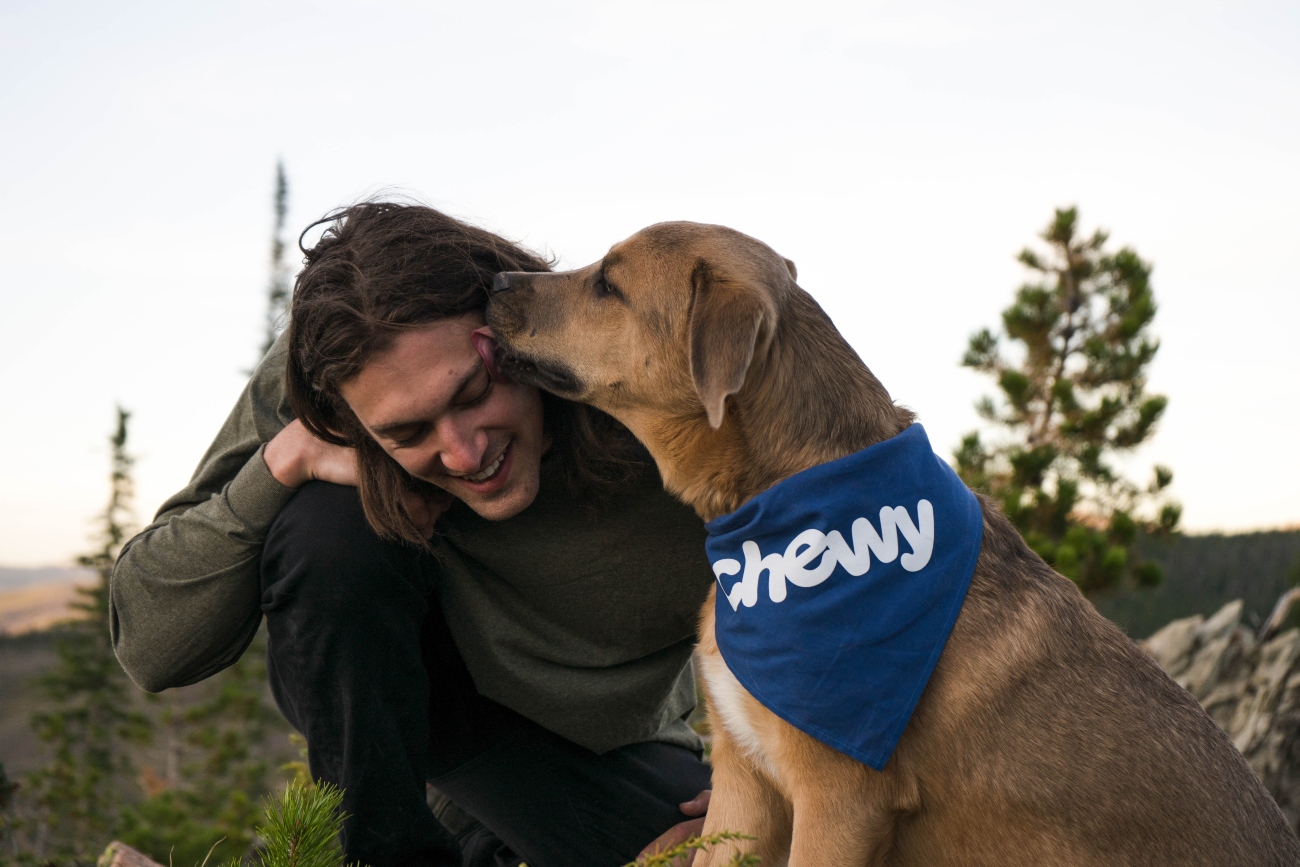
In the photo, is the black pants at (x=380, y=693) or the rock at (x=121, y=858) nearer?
the rock at (x=121, y=858)

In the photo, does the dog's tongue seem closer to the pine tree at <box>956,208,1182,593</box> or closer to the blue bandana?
the blue bandana

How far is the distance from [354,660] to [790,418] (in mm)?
1571

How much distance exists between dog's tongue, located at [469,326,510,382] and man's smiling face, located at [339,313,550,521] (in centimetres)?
2

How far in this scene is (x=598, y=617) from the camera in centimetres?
332

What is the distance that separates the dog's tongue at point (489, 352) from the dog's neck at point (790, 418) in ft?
2.14

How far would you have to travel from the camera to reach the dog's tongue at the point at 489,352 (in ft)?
9.62

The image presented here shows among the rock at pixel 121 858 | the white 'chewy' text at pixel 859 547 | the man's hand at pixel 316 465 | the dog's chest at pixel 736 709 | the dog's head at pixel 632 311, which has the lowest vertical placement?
the rock at pixel 121 858

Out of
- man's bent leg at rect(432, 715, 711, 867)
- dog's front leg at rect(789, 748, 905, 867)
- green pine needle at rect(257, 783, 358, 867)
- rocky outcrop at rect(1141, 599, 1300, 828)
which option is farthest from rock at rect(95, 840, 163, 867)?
rocky outcrop at rect(1141, 599, 1300, 828)

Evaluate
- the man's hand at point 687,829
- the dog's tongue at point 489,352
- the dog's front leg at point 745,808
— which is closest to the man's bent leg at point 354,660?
the dog's tongue at point 489,352

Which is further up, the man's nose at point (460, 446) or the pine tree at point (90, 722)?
the man's nose at point (460, 446)

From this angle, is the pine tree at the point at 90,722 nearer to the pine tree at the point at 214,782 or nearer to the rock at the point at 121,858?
the pine tree at the point at 214,782

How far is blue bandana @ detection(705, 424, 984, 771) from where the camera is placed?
2303 mm

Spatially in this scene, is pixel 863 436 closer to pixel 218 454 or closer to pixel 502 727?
pixel 502 727

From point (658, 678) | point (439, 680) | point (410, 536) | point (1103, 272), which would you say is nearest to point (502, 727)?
point (439, 680)
